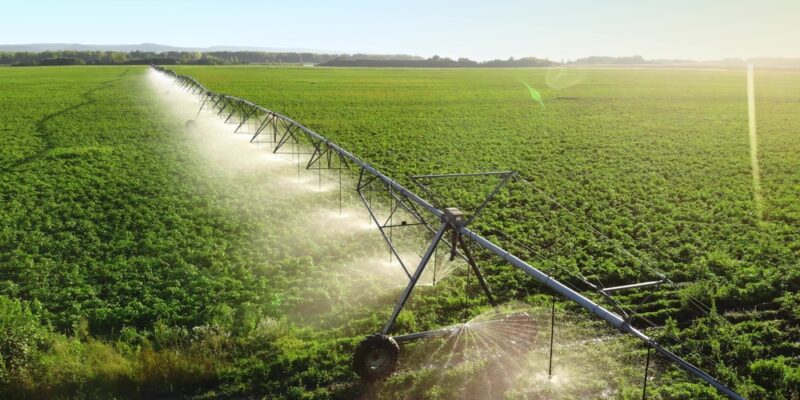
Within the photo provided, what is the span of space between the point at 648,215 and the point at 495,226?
19.2ft

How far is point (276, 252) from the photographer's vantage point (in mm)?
15695

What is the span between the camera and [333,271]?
47.7ft

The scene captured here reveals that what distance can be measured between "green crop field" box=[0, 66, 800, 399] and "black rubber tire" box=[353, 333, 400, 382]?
24 centimetres

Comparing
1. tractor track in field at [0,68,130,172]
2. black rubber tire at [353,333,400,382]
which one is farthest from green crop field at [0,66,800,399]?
tractor track in field at [0,68,130,172]

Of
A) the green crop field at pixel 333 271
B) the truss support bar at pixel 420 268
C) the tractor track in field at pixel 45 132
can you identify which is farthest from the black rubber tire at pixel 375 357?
the tractor track in field at pixel 45 132

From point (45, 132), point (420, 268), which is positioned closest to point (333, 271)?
point (420, 268)

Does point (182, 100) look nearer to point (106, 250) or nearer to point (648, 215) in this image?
point (106, 250)

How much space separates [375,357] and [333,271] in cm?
517

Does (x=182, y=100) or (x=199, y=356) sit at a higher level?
(x=182, y=100)

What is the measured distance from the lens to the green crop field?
32.0 ft

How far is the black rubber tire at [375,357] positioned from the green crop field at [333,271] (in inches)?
9.3

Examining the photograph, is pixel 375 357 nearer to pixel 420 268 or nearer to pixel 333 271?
pixel 420 268

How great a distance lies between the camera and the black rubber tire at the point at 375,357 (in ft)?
31.4

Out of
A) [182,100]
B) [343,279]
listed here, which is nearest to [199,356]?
[343,279]
